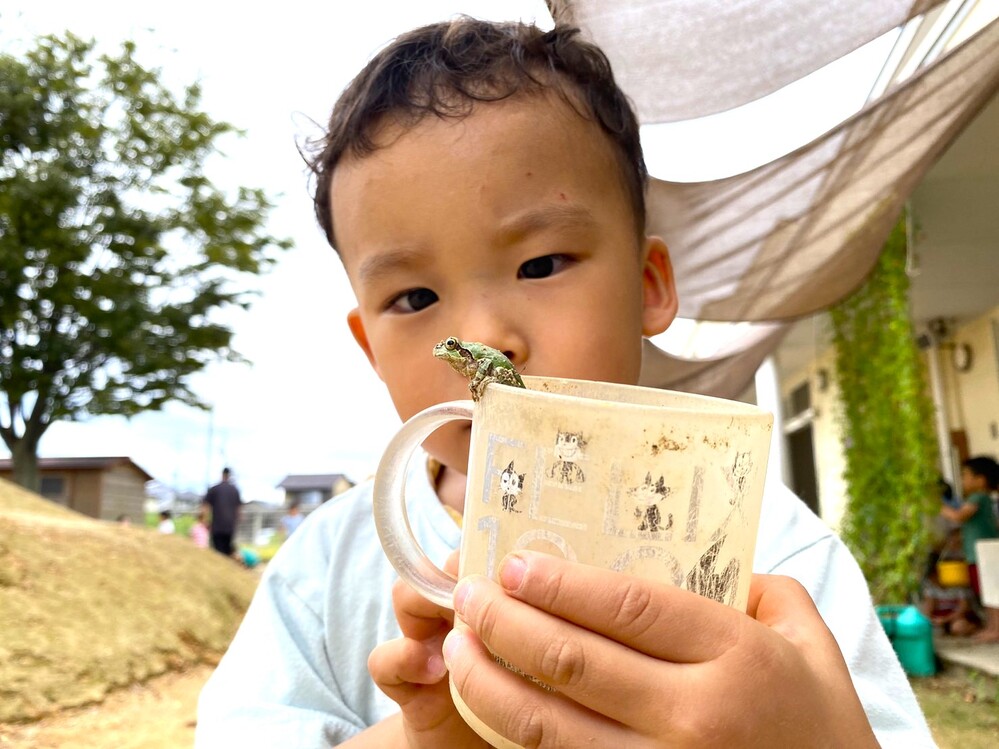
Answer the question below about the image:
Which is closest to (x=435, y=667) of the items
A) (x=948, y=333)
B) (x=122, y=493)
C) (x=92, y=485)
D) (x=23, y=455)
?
(x=948, y=333)

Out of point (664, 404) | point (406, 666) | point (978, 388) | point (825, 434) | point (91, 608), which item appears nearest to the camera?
point (664, 404)

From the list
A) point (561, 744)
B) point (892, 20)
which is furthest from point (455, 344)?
point (892, 20)

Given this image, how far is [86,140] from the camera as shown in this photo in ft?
40.7

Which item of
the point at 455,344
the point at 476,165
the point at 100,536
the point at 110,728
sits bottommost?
the point at 110,728

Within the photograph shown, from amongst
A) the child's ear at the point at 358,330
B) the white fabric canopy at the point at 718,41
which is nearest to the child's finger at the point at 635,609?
the child's ear at the point at 358,330

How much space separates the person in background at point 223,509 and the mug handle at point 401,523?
1382cm

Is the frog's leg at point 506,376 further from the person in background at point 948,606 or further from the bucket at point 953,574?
the bucket at point 953,574

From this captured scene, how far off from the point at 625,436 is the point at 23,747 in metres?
4.48

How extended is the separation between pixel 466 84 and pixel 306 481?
49.4 meters

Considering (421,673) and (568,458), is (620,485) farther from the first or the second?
(421,673)

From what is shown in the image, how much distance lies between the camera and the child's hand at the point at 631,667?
21.6 inches

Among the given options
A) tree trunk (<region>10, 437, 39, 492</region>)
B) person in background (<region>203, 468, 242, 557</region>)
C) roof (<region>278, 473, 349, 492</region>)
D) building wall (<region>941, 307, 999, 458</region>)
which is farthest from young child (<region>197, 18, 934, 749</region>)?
roof (<region>278, 473, 349, 492</region>)

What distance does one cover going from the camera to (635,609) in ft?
1.82

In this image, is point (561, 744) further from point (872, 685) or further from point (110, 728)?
point (110, 728)
